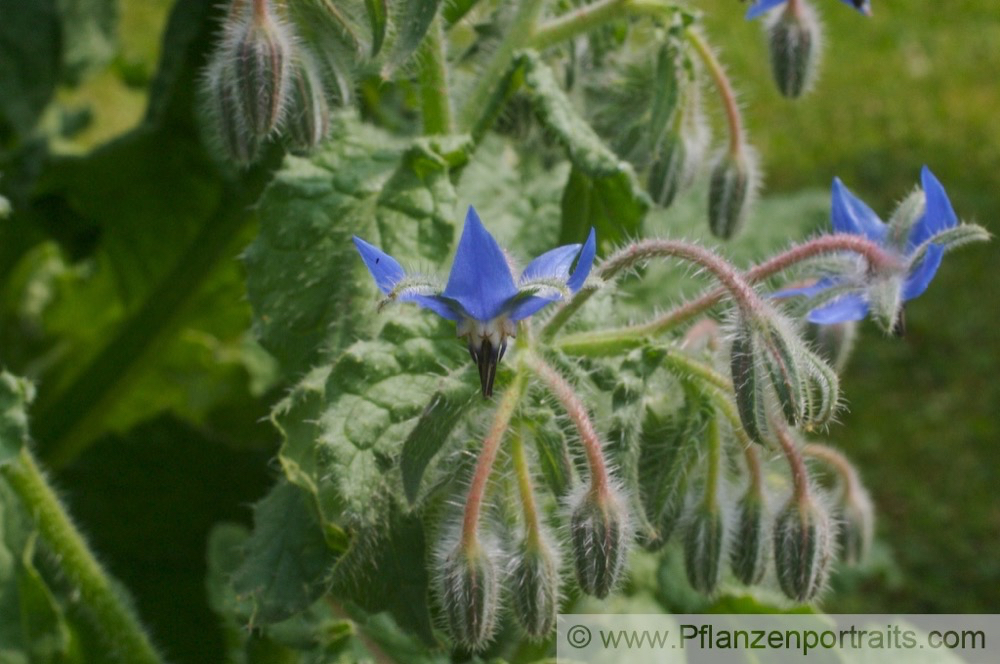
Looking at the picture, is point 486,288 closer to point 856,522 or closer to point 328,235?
point 328,235

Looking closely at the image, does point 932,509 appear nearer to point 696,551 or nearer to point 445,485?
point 696,551

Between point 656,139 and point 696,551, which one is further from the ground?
point 656,139

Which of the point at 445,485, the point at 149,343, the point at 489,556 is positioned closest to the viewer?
the point at 489,556

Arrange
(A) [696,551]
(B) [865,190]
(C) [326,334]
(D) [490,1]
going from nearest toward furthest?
(A) [696,551]
(C) [326,334]
(D) [490,1]
(B) [865,190]

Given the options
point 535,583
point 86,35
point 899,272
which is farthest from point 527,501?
point 86,35

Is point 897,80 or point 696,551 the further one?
point 897,80

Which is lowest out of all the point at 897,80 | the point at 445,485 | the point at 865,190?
the point at 445,485

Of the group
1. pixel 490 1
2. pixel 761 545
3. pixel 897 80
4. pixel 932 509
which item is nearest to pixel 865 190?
pixel 897 80

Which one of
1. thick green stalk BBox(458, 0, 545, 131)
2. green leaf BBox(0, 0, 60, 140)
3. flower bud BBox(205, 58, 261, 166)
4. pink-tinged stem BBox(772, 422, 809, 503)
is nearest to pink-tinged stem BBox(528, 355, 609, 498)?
pink-tinged stem BBox(772, 422, 809, 503)
